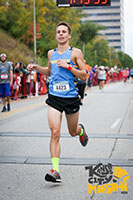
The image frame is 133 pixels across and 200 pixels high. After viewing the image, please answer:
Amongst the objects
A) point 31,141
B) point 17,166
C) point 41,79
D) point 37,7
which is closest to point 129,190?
point 17,166

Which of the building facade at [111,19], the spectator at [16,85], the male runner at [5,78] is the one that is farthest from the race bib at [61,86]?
the building facade at [111,19]

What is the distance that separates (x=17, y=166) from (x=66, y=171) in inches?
29.3

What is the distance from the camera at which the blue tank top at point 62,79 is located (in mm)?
5234

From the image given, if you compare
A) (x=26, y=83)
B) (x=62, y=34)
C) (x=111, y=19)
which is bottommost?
(x=111, y=19)

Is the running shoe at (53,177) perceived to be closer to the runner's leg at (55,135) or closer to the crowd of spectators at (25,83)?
the runner's leg at (55,135)

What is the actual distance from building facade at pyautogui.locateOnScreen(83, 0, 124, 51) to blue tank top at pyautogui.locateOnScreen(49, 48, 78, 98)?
173211mm

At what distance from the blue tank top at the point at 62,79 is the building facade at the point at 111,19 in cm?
17321

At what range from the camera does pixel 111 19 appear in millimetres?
178500

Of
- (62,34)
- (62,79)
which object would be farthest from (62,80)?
(62,34)

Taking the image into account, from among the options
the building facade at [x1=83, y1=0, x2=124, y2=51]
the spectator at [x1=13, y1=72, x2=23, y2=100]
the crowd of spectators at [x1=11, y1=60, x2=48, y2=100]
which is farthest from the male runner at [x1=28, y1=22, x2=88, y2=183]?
the building facade at [x1=83, y1=0, x2=124, y2=51]

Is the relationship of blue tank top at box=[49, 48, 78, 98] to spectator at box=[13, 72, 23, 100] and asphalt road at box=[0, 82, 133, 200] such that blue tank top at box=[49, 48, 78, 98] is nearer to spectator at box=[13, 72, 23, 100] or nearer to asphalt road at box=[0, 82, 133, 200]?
asphalt road at box=[0, 82, 133, 200]

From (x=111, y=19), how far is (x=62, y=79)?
6994 inches

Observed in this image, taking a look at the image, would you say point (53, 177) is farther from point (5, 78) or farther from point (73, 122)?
point (5, 78)

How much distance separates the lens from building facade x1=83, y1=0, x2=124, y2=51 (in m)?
177
